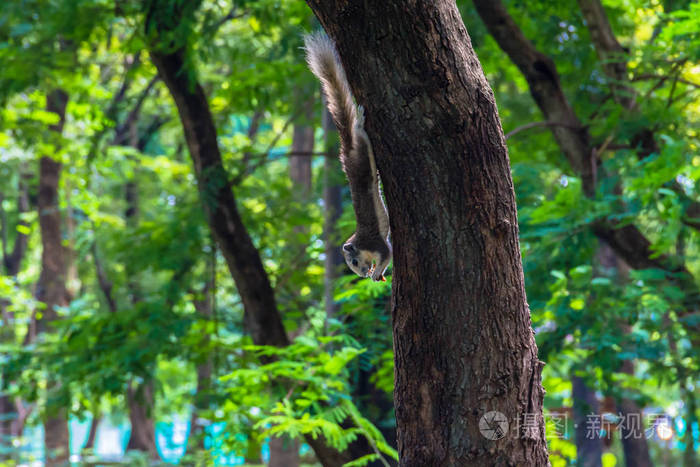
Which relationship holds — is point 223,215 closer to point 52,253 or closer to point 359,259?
point 359,259

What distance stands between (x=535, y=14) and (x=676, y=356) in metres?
3.56

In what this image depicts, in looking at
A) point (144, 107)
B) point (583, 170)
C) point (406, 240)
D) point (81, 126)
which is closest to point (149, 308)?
point (583, 170)

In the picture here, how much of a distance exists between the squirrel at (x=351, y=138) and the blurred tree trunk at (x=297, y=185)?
240 centimetres

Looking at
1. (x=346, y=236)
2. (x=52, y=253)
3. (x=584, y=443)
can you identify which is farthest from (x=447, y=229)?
(x=52, y=253)

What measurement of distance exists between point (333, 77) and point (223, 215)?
359 cm

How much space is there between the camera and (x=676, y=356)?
621 centimetres

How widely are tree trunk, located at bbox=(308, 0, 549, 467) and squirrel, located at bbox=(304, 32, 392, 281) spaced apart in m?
0.24

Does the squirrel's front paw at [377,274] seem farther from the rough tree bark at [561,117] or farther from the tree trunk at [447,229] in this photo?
the rough tree bark at [561,117]

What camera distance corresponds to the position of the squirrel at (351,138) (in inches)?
113

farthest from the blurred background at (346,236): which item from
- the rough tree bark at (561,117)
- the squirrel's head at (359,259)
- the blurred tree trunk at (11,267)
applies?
the blurred tree trunk at (11,267)

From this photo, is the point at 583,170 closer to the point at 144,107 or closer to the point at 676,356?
the point at 676,356

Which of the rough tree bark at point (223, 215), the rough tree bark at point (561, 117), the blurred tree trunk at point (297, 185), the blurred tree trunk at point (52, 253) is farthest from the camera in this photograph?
the blurred tree trunk at point (52, 253)

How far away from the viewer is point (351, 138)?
9.64ft

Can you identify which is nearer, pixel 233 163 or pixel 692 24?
pixel 692 24
